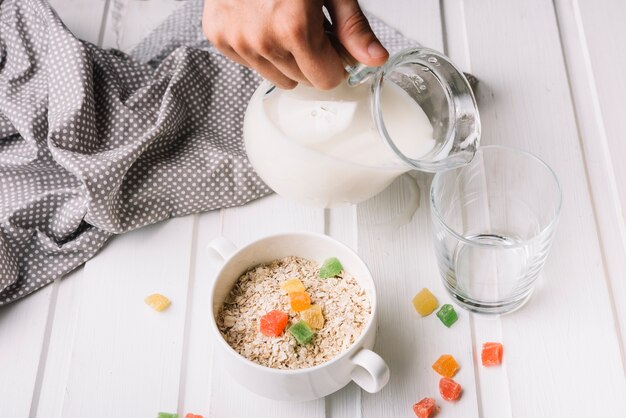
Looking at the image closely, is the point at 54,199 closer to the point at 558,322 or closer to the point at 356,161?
the point at 356,161

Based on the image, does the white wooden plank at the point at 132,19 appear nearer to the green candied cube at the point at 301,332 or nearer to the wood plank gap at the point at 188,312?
the wood plank gap at the point at 188,312

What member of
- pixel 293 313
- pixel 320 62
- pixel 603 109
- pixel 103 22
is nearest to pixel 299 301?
pixel 293 313

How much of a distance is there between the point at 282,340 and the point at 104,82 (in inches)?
24.2

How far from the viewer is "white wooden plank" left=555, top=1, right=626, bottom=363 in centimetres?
121

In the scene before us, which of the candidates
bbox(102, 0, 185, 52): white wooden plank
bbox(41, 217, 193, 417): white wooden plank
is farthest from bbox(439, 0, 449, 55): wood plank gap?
bbox(41, 217, 193, 417): white wooden plank

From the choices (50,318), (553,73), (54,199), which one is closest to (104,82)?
(54,199)

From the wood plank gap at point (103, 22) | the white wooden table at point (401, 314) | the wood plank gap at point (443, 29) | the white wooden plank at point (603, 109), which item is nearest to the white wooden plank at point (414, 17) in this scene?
the wood plank gap at point (443, 29)

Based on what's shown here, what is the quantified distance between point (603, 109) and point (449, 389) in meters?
0.63

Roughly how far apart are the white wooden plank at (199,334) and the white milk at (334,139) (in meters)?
0.19

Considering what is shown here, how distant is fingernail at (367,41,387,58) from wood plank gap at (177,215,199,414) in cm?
49

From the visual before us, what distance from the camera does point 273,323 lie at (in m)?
1.01

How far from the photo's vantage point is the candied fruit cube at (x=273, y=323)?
3.32 ft

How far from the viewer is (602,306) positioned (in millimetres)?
1146

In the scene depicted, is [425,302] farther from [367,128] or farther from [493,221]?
[367,128]
